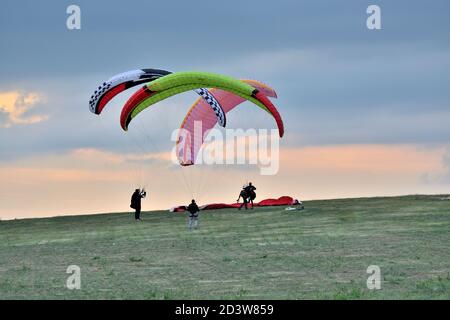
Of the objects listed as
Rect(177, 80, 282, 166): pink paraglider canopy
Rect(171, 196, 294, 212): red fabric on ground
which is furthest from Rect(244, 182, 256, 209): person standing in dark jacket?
Rect(177, 80, 282, 166): pink paraglider canopy

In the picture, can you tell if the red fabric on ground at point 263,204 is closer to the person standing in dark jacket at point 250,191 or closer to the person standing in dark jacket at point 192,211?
the person standing in dark jacket at point 250,191

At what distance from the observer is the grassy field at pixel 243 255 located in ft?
76.3

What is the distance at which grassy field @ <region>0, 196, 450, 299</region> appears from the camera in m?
23.2

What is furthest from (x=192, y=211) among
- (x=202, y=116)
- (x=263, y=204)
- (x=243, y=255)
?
(x=263, y=204)

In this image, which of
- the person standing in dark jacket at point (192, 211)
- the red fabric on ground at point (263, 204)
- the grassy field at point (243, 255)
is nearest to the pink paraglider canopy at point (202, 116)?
the grassy field at point (243, 255)

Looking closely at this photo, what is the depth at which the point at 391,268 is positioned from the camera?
2670 cm

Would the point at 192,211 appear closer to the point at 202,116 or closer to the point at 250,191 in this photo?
the point at 202,116

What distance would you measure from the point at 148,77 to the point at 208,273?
49.5 ft

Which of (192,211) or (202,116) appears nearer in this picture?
(192,211)

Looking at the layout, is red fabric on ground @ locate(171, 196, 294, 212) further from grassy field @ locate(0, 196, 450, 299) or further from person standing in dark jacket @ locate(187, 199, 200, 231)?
person standing in dark jacket @ locate(187, 199, 200, 231)

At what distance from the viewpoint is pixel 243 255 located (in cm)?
3081
